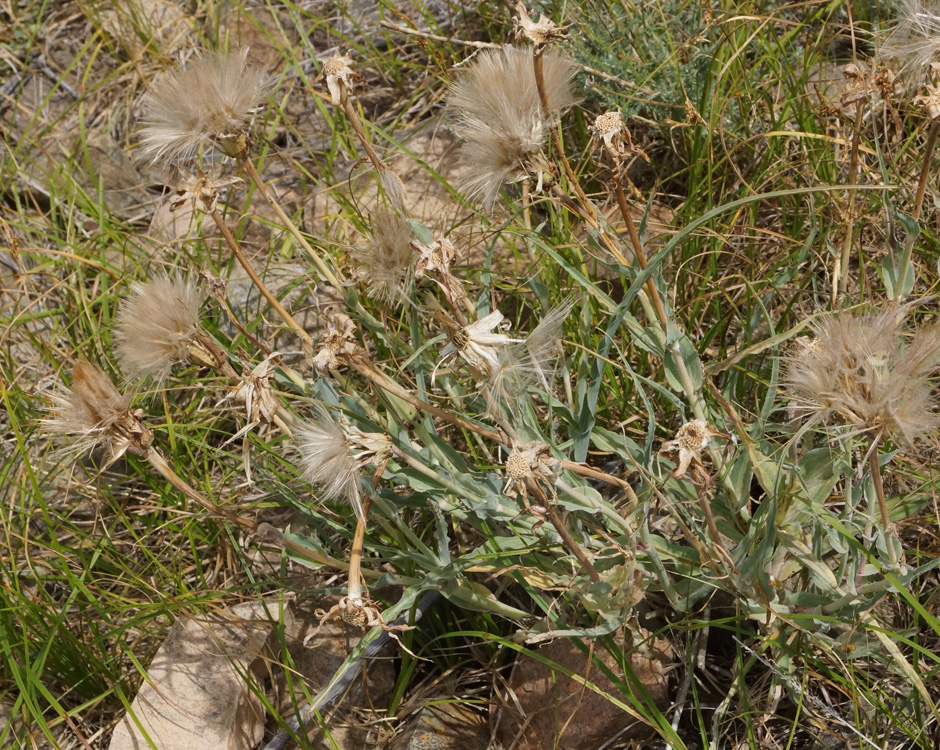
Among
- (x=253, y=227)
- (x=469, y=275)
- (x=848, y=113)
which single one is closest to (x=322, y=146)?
(x=253, y=227)

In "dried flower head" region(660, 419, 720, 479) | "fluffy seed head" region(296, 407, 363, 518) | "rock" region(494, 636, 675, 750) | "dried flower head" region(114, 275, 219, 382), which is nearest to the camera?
"dried flower head" region(660, 419, 720, 479)

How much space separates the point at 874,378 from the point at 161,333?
43.8 inches

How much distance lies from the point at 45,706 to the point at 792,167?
93.2 inches

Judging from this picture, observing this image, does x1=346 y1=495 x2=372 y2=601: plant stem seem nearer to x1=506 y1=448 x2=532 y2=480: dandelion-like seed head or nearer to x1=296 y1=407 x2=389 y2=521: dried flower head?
x1=296 y1=407 x2=389 y2=521: dried flower head

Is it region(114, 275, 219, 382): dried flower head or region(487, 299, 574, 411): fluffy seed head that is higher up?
region(114, 275, 219, 382): dried flower head

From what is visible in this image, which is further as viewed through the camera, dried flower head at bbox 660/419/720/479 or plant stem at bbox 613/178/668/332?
plant stem at bbox 613/178/668/332

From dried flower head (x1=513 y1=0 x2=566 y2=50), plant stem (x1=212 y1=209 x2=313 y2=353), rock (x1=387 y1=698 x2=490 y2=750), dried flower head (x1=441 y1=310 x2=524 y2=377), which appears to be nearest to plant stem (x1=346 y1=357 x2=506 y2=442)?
dried flower head (x1=441 y1=310 x2=524 y2=377)

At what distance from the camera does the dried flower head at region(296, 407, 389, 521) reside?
45.0 inches

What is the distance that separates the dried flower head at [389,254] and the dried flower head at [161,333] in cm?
30

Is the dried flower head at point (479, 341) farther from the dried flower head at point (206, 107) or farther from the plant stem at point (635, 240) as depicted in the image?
the dried flower head at point (206, 107)

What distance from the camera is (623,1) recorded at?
93.9 inches

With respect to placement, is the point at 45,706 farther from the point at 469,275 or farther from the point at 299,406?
the point at 469,275

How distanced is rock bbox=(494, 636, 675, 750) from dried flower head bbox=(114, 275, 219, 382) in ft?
3.07

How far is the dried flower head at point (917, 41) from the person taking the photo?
4.39 ft
